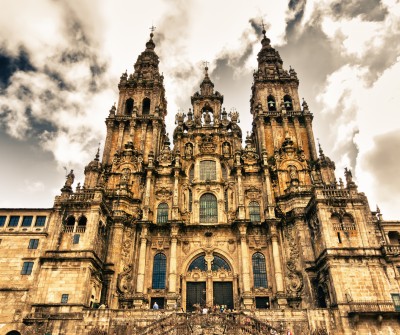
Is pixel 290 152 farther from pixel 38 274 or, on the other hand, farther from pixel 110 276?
pixel 38 274

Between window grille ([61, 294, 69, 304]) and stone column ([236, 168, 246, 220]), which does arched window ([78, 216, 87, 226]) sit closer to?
window grille ([61, 294, 69, 304])

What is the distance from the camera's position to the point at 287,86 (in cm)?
4500

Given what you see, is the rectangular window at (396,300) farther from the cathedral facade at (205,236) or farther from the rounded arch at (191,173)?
the rounded arch at (191,173)

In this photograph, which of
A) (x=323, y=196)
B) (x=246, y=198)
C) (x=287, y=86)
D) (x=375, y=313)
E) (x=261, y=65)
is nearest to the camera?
(x=375, y=313)

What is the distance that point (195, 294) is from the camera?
31.9 metres

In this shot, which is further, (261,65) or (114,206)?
→ (261,65)

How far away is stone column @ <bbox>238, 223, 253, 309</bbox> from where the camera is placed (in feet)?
97.0

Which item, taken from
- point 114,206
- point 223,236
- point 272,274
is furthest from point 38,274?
point 272,274

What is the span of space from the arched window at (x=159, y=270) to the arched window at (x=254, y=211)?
31.6ft

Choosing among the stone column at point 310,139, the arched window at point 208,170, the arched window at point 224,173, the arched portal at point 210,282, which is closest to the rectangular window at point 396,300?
the arched portal at point 210,282

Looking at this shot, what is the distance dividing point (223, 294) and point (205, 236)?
564cm

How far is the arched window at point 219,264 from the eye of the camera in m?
33.0

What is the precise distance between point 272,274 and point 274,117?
60.7ft

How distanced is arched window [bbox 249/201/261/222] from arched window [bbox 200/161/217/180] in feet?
16.1
